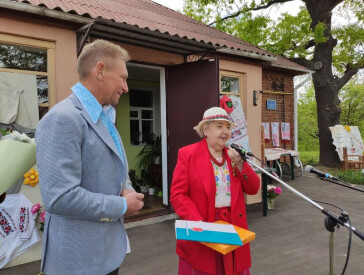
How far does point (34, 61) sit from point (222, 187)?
3.34m

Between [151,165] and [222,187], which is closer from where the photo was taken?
[222,187]

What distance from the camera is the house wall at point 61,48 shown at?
3.95 metres

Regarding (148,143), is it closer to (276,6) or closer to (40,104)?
(40,104)

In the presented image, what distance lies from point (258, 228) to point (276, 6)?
1060 centimetres

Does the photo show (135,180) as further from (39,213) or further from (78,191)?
(78,191)

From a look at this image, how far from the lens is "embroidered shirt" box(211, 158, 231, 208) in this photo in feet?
7.61

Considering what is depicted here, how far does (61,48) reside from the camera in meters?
4.23

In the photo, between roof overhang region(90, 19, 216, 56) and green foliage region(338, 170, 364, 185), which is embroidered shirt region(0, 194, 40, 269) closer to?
roof overhang region(90, 19, 216, 56)

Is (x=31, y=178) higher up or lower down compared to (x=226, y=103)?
lower down

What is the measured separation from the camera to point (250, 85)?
6.75 metres

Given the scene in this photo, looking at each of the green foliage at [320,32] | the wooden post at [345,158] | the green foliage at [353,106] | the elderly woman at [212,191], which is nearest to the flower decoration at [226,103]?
the elderly woman at [212,191]

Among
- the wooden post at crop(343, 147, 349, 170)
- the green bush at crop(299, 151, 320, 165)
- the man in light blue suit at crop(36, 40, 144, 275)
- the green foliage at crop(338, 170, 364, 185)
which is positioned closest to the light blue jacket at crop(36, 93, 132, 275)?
the man in light blue suit at crop(36, 40, 144, 275)

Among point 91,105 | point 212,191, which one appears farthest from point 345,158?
point 91,105

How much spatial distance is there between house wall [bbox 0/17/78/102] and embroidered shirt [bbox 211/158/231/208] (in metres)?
2.89
